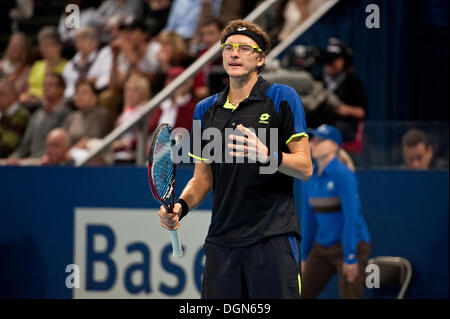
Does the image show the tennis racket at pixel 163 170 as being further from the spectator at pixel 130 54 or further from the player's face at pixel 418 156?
the spectator at pixel 130 54

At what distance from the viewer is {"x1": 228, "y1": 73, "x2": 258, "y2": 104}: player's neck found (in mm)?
3914

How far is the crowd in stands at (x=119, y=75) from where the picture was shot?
679cm

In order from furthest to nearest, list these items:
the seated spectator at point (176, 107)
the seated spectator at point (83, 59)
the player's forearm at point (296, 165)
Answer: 1. the seated spectator at point (83, 59)
2. the seated spectator at point (176, 107)
3. the player's forearm at point (296, 165)

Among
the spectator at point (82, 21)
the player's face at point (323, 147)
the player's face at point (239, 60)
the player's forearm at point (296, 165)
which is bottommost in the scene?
the player's forearm at point (296, 165)

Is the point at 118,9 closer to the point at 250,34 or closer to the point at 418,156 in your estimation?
the point at 418,156

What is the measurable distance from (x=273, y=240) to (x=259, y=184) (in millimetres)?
277

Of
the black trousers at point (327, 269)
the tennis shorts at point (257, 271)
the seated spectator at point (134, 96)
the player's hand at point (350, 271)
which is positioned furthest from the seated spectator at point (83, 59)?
the tennis shorts at point (257, 271)

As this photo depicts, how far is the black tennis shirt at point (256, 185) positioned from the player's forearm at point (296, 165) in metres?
0.11

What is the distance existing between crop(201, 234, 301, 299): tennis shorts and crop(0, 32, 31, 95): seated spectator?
6.68 metres

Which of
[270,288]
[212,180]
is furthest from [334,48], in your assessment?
[270,288]

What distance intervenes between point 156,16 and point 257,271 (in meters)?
6.17

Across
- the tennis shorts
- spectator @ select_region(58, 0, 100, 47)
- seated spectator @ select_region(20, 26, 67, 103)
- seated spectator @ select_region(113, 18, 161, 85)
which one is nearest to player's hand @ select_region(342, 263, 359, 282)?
the tennis shorts

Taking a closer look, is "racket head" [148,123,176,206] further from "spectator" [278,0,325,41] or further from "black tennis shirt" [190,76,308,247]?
"spectator" [278,0,325,41]

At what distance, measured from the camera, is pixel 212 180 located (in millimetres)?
4094
